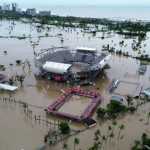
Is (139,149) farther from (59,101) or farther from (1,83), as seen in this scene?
(1,83)

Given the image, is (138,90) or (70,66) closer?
→ (138,90)

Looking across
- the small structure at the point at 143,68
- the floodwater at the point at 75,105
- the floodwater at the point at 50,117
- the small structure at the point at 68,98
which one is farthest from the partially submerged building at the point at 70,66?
the small structure at the point at 143,68

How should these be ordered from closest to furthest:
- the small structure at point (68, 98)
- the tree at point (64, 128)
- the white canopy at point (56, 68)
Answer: the tree at point (64, 128), the small structure at point (68, 98), the white canopy at point (56, 68)

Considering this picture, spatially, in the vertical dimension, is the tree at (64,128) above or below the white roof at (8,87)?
below

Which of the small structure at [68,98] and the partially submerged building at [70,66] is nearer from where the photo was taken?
the small structure at [68,98]

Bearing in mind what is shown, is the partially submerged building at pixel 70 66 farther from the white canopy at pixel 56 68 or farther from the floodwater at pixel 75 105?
the floodwater at pixel 75 105

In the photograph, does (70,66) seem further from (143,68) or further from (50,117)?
(143,68)

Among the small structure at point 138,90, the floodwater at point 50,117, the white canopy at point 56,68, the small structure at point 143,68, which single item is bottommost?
the floodwater at point 50,117

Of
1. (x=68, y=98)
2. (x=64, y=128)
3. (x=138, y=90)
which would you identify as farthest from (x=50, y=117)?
(x=138, y=90)

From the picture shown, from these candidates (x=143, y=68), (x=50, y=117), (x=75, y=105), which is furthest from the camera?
(x=143, y=68)
